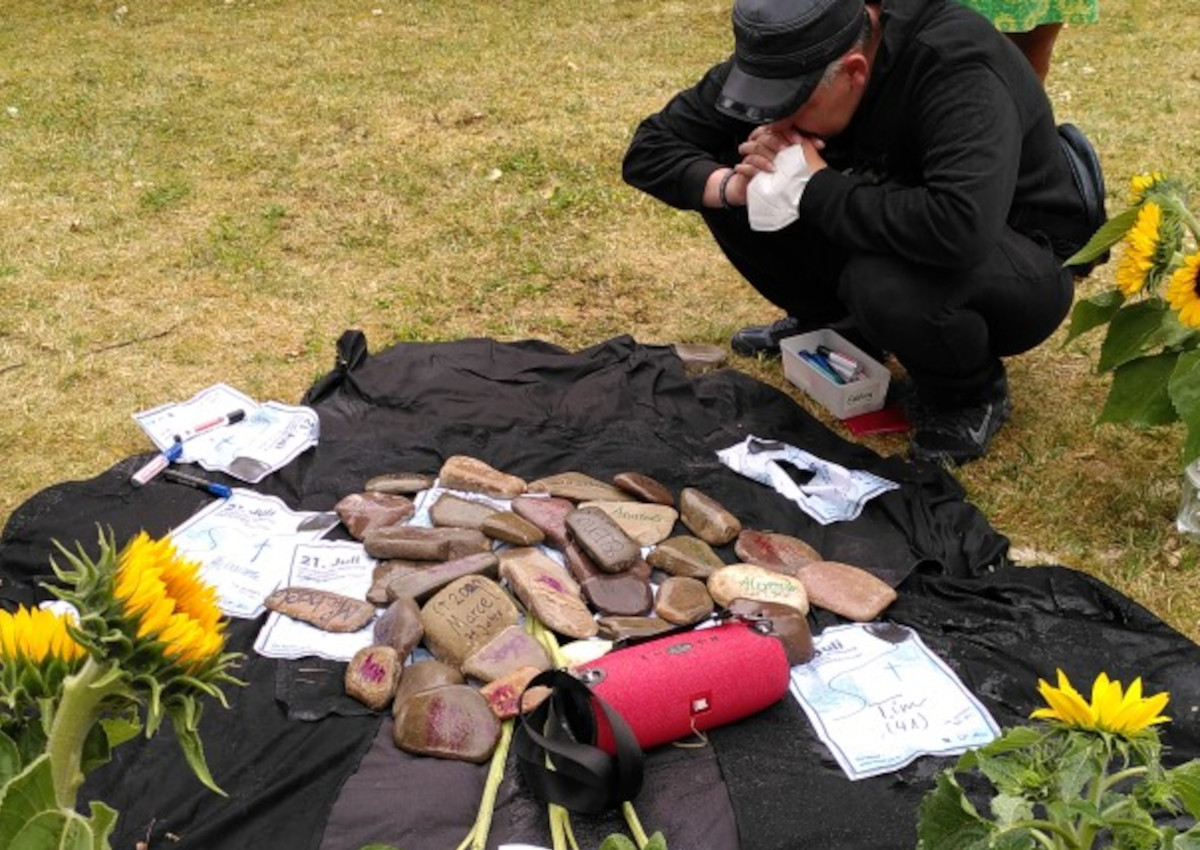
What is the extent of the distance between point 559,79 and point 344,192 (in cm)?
175

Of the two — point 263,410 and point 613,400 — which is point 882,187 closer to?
point 613,400

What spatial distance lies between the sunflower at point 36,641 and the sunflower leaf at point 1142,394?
243 cm

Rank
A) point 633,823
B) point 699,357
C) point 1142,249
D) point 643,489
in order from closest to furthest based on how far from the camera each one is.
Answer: point 633,823, point 1142,249, point 643,489, point 699,357

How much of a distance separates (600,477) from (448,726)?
3.38 feet

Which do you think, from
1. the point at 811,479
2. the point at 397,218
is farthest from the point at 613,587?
the point at 397,218

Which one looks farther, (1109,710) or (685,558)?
(685,558)

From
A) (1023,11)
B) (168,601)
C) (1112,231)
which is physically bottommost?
(1112,231)

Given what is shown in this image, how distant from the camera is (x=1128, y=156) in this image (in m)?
5.13

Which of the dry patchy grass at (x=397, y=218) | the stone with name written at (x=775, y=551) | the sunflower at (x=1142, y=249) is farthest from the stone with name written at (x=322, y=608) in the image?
the sunflower at (x=1142, y=249)

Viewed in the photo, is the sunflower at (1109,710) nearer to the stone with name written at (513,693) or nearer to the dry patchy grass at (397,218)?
the stone with name written at (513,693)

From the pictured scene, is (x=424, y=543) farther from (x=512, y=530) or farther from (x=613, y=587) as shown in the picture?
(x=613, y=587)

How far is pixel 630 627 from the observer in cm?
249

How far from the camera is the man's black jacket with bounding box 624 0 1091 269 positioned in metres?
2.81

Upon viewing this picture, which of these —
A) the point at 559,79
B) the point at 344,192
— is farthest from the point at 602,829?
the point at 559,79
